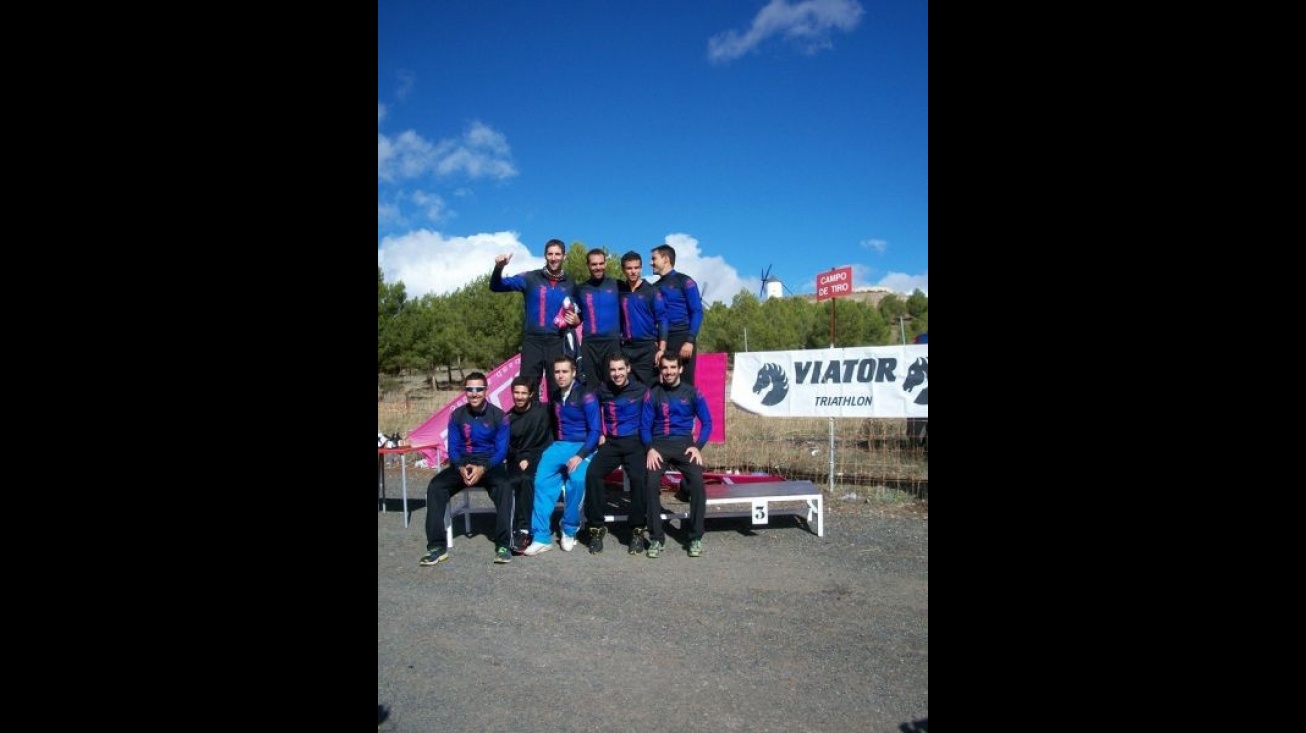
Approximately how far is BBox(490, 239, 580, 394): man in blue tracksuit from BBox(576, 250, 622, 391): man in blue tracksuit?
0.43 feet

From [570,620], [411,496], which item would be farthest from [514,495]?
[411,496]

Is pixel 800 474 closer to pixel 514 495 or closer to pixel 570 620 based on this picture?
pixel 514 495

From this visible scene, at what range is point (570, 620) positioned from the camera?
446 centimetres

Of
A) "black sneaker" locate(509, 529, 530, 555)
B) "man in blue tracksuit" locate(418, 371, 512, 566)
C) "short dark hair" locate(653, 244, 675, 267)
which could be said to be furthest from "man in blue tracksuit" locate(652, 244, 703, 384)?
"black sneaker" locate(509, 529, 530, 555)

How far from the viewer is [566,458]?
6641 millimetres

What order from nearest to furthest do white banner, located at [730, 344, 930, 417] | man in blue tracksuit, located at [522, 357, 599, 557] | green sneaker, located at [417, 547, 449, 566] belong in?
green sneaker, located at [417, 547, 449, 566] < man in blue tracksuit, located at [522, 357, 599, 557] < white banner, located at [730, 344, 930, 417]

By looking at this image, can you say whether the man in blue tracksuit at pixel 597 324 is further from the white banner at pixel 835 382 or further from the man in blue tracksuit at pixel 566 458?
the white banner at pixel 835 382

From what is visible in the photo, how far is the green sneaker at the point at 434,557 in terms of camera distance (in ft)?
19.7

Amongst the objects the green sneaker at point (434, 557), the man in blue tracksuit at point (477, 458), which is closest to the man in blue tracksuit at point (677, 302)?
the man in blue tracksuit at point (477, 458)

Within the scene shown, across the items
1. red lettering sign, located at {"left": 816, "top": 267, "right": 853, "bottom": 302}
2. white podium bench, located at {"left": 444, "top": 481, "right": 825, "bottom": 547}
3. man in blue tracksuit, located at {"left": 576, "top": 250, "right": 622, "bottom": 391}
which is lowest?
white podium bench, located at {"left": 444, "top": 481, "right": 825, "bottom": 547}

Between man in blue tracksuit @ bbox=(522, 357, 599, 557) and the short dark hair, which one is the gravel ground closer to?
man in blue tracksuit @ bbox=(522, 357, 599, 557)

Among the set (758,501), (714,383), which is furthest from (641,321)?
(758,501)

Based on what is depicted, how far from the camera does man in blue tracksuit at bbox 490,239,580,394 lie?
24.3 feet
